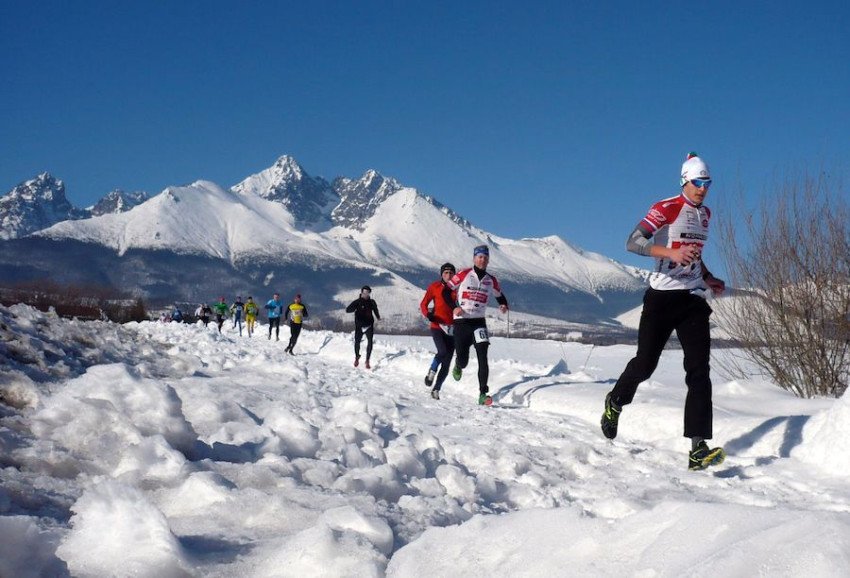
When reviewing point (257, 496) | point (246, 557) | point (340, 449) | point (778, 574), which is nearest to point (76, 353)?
point (340, 449)

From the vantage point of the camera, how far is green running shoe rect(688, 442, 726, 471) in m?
4.71

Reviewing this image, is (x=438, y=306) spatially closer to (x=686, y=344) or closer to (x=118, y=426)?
(x=686, y=344)

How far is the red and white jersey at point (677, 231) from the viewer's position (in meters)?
5.17

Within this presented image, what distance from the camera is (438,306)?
11.0m

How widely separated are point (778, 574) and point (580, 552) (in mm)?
527

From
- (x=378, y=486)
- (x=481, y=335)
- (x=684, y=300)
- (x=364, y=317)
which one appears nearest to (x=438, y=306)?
(x=481, y=335)

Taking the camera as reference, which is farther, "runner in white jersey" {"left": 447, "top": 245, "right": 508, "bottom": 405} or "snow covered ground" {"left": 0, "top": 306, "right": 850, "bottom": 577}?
"runner in white jersey" {"left": 447, "top": 245, "right": 508, "bottom": 405}

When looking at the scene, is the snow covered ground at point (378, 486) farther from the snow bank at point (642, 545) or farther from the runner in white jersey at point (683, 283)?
the runner in white jersey at point (683, 283)

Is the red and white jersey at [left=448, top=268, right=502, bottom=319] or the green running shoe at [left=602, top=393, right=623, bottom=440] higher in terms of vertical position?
the red and white jersey at [left=448, top=268, right=502, bottom=319]

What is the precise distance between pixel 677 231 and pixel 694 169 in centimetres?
48

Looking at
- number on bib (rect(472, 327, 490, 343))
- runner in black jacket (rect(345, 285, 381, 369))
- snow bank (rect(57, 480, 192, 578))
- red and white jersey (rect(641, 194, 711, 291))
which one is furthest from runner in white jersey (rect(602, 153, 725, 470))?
runner in black jacket (rect(345, 285, 381, 369))

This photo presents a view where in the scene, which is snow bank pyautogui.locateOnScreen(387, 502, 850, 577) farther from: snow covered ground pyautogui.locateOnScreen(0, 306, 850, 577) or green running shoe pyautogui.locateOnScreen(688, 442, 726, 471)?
green running shoe pyautogui.locateOnScreen(688, 442, 726, 471)

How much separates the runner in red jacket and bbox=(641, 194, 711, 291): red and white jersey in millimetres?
4837

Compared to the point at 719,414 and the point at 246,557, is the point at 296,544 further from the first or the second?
the point at 719,414
